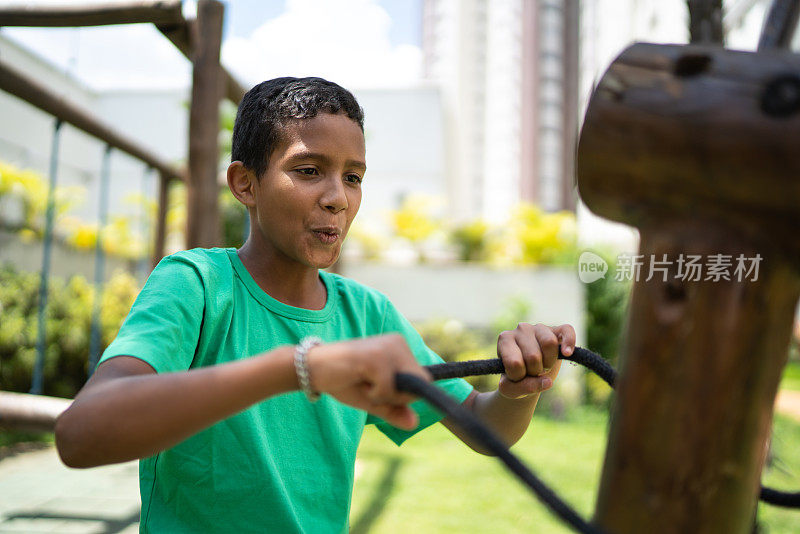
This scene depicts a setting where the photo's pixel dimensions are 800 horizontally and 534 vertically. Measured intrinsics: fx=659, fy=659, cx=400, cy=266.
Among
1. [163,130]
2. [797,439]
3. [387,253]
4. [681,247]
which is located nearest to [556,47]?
[163,130]

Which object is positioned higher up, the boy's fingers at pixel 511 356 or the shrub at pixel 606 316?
the boy's fingers at pixel 511 356

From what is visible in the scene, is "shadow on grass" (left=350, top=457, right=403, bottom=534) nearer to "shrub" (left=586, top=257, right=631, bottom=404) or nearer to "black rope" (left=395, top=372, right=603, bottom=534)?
"black rope" (left=395, top=372, right=603, bottom=534)

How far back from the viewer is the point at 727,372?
1.96 ft

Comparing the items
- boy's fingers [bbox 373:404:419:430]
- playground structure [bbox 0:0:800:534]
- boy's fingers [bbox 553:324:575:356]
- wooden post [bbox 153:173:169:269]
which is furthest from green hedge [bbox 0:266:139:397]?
playground structure [bbox 0:0:800:534]

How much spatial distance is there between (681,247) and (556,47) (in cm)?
2662

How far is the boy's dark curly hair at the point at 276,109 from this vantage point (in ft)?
3.71

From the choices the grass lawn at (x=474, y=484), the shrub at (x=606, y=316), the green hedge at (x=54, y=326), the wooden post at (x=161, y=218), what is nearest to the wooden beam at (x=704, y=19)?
the grass lawn at (x=474, y=484)

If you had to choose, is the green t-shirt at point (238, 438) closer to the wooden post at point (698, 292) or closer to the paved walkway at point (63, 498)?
the wooden post at point (698, 292)

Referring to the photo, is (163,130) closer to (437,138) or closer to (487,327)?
(437,138)

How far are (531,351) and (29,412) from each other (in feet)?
5.63

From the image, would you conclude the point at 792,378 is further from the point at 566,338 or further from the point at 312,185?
the point at 312,185

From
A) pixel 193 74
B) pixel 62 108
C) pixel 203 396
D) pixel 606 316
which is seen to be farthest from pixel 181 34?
pixel 606 316

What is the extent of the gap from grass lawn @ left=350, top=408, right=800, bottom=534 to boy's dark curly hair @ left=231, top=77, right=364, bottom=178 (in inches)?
76.2

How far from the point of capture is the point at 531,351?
1031mm
